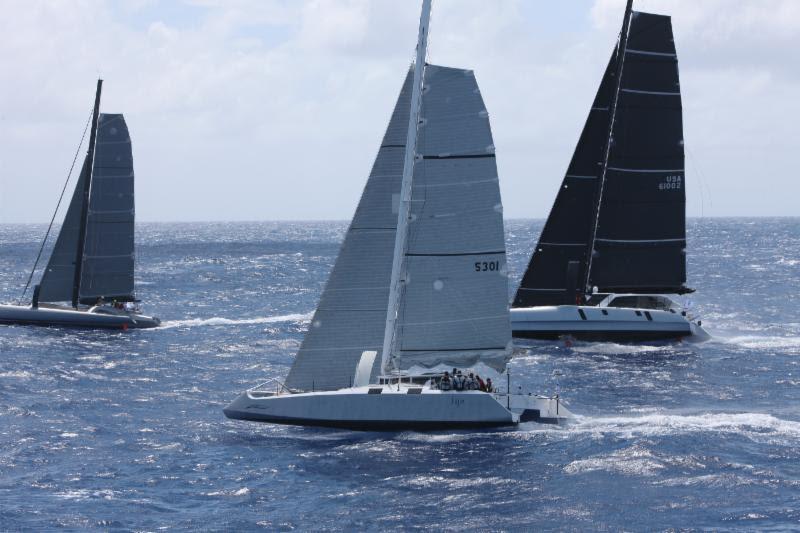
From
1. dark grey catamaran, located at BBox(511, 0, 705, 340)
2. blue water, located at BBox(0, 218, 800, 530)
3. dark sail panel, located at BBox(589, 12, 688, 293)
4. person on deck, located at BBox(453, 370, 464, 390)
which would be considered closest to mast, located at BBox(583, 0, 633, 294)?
dark grey catamaran, located at BBox(511, 0, 705, 340)

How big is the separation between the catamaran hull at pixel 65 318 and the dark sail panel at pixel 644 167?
25.2m

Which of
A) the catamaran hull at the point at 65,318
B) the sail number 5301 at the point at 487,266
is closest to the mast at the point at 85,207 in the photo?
the catamaran hull at the point at 65,318

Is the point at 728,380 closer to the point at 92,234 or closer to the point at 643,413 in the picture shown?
the point at 643,413

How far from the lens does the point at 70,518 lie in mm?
25922

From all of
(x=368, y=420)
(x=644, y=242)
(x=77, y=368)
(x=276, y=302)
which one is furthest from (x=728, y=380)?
(x=276, y=302)

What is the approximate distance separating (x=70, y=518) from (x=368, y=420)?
9330 millimetres

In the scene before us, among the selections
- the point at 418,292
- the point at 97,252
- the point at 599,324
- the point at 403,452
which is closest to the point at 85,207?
the point at 97,252

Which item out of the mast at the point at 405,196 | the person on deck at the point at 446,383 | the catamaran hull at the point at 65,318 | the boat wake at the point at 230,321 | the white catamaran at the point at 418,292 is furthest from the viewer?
the boat wake at the point at 230,321

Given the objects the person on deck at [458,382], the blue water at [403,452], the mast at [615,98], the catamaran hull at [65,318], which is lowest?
the blue water at [403,452]

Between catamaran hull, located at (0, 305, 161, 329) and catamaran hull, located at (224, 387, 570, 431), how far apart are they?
1197 inches

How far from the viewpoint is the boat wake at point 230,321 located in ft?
216

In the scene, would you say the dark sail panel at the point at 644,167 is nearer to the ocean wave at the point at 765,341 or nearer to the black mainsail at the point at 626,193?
the black mainsail at the point at 626,193

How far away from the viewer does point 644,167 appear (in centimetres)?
5347

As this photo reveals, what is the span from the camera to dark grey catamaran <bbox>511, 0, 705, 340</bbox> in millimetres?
53188
